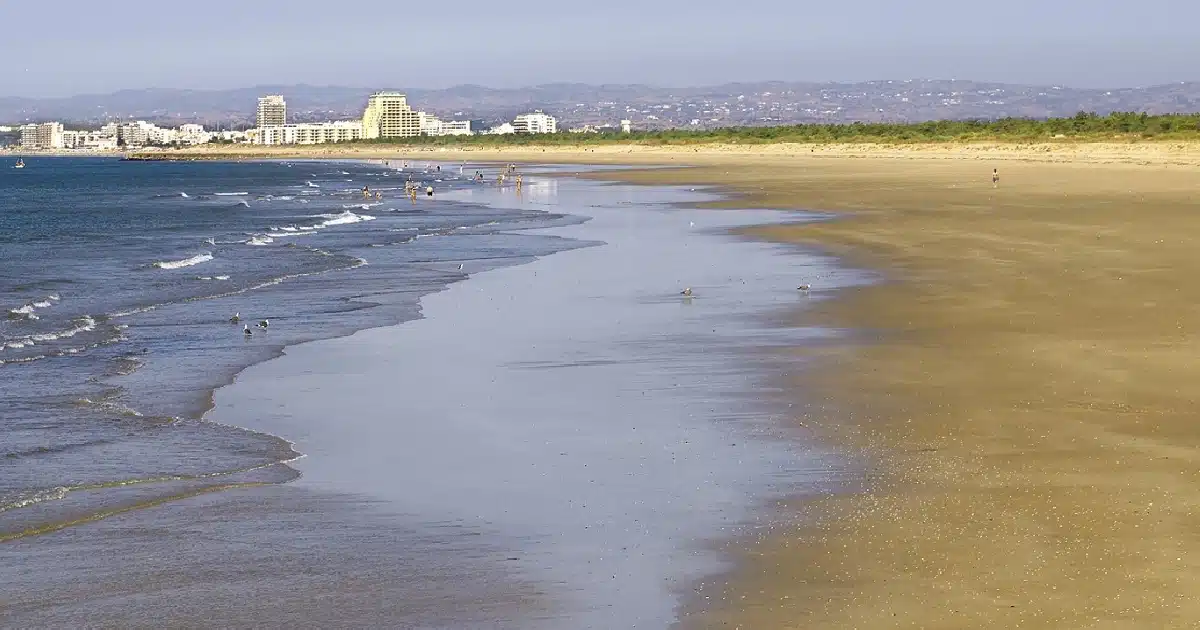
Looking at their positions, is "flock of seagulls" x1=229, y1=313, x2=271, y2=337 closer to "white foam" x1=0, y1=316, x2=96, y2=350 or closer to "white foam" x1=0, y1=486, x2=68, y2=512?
"white foam" x1=0, y1=316, x2=96, y2=350

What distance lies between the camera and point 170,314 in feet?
78.9

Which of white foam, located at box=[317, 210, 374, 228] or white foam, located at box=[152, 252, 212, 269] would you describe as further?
white foam, located at box=[317, 210, 374, 228]

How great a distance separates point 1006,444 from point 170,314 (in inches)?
621

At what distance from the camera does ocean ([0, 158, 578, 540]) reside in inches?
483

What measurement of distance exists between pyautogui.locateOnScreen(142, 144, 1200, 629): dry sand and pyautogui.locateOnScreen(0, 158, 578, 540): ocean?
503cm

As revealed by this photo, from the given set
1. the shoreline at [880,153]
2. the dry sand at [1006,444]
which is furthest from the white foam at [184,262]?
the shoreline at [880,153]

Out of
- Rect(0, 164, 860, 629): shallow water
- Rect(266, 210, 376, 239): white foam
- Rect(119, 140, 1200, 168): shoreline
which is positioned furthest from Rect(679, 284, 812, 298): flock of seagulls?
Rect(119, 140, 1200, 168): shoreline

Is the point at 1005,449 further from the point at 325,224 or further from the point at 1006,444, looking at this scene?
the point at 325,224

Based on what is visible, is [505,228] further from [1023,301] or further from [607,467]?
[607,467]

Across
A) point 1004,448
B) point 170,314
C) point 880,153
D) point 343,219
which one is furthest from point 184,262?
point 880,153

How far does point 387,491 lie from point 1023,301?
12.8 metres

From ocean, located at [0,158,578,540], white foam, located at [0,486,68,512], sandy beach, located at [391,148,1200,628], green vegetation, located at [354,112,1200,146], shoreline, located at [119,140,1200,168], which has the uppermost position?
green vegetation, located at [354,112,1200,146]

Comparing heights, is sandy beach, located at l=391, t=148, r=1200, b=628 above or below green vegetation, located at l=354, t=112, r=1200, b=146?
below

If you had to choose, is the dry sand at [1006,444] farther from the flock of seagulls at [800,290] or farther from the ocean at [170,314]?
the ocean at [170,314]
